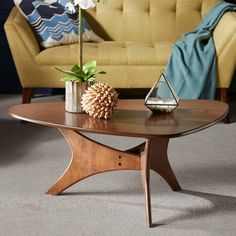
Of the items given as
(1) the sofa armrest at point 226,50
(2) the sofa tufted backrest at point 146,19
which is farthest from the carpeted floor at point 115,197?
(2) the sofa tufted backrest at point 146,19

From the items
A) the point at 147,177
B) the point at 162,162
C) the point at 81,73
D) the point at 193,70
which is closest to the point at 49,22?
the point at 193,70

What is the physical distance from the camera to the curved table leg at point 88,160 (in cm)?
191

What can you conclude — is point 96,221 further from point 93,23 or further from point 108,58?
point 93,23

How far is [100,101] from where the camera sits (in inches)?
70.5

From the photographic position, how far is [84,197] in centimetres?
201

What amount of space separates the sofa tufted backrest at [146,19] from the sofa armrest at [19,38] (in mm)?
709

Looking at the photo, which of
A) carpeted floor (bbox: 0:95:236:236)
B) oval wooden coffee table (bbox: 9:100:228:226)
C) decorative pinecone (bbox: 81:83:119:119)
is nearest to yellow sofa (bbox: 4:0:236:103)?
carpeted floor (bbox: 0:95:236:236)

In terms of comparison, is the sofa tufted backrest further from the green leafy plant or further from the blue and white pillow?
the green leafy plant

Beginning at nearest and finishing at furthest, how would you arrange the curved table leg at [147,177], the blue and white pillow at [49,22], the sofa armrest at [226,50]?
the curved table leg at [147,177]
the sofa armrest at [226,50]
the blue and white pillow at [49,22]

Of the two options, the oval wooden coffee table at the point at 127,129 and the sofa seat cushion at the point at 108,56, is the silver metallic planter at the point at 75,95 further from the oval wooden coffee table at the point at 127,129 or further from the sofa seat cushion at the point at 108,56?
the sofa seat cushion at the point at 108,56

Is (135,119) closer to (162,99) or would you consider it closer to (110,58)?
(162,99)

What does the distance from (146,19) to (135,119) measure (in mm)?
2078

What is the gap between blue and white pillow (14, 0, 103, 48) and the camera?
3.34 m

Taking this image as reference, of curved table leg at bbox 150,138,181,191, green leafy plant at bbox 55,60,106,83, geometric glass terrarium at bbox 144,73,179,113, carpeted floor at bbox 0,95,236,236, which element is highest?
green leafy plant at bbox 55,60,106,83
